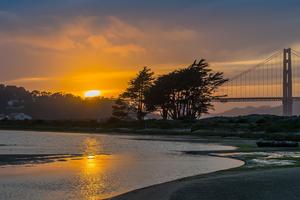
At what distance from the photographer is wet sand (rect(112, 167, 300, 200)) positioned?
14766 millimetres

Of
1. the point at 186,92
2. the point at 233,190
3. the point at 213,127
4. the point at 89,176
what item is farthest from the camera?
the point at 186,92

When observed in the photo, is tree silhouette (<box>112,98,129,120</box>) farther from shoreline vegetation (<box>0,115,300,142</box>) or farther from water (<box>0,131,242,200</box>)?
water (<box>0,131,242,200</box>)

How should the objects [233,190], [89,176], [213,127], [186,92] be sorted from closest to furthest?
[233,190], [89,176], [213,127], [186,92]

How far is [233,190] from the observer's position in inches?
613

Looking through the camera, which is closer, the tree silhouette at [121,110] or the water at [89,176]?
the water at [89,176]

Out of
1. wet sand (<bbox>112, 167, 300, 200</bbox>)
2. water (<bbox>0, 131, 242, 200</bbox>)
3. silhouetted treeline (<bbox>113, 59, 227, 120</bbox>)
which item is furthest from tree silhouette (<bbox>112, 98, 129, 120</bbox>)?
wet sand (<bbox>112, 167, 300, 200</bbox>)

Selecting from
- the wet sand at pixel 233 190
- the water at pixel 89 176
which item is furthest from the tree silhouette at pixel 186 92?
the wet sand at pixel 233 190

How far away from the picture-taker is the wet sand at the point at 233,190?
14.8 meters

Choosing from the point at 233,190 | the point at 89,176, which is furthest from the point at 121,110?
the point at 233,190

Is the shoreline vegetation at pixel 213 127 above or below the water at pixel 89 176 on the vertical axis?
above

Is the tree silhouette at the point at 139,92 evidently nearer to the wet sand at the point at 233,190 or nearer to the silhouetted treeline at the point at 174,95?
the silhouetted treeline at the point at 174,95

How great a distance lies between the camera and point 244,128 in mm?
77375

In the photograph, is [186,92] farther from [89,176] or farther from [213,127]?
[89,176]

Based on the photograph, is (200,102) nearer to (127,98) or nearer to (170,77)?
(170,77)
